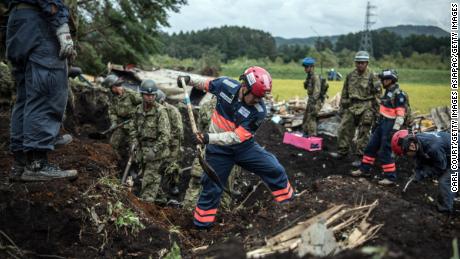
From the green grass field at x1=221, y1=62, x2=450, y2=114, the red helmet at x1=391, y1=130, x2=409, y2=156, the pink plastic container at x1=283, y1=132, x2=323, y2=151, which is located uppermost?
the red helmet at x1=391, y1=130, x2=409, y2=156

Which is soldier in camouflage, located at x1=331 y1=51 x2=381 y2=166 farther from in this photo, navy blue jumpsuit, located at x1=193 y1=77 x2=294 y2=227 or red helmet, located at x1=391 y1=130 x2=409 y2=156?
navy blue jumpsuit, located at x1=193 y1=77 x2=294 y2=227

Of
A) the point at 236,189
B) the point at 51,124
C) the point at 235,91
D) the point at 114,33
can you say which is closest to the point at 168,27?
the point at 114,33

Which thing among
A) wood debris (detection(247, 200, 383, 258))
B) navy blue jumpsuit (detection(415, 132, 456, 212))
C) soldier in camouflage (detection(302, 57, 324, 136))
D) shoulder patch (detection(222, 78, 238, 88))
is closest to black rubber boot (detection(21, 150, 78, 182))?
wood debris (detection(247, 200, 383, 258))

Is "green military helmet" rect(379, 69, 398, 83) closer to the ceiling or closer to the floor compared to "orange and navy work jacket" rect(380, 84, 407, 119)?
closer to the ceiling

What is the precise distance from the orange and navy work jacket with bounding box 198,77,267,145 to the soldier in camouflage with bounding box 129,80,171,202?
1.87m

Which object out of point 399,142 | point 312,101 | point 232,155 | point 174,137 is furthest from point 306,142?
point 232,155

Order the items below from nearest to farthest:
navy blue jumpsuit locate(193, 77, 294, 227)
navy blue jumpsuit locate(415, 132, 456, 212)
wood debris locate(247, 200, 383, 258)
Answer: wood debris locate(247, 200, 383, 258), navy blue jumpsuit locate(193, 77, 294, 227), navy blue jumpsuit locate(415, 132, 456, 212)

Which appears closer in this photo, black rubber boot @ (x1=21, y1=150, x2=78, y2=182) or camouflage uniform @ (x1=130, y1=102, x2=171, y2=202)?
black rubber boot @ (x1=21, y1=150, x2=78, y2=182)

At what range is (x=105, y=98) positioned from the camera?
36.4 ft

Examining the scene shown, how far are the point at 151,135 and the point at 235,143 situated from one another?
101 inches

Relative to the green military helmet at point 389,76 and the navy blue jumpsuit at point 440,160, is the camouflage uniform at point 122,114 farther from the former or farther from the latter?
the navy blue jumpsuit at point 440,160

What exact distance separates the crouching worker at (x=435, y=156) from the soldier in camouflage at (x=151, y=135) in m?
3.72

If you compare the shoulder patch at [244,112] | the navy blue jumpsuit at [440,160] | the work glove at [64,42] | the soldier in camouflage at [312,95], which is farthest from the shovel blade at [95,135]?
the navy blue jumpsuit at [440,160]

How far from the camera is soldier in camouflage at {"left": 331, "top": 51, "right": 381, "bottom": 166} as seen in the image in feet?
29.9
